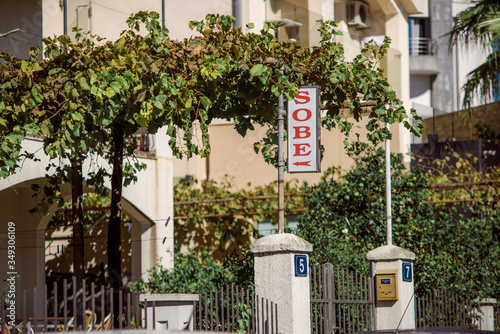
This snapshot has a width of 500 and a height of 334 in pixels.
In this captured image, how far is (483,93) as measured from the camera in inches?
773

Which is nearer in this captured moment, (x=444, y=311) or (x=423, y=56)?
(x=444, y=311)

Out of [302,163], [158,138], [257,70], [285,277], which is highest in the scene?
[257,70]

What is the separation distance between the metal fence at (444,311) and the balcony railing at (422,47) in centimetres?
2446

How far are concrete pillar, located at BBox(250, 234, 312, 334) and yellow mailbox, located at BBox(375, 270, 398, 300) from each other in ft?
10.2

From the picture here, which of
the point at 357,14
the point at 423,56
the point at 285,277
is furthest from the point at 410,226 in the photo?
the point at 423,56

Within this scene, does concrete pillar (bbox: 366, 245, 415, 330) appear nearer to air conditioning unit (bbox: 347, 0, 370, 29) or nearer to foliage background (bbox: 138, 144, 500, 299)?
foliage background (bbox: 138, 144, 500, 299)

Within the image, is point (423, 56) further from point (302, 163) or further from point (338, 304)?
point (302, 163)

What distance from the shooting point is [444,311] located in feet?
49.6

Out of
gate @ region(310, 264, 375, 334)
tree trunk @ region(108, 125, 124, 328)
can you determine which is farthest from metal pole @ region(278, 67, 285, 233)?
tree trunk @ region(108, 125, 124, 328)

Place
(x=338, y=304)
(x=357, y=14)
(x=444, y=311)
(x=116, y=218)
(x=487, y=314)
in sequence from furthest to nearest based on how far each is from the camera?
(x=357, y=14) → (x=487, y=314) → (x=444, y=311) → (x=338, y=304) → (x=116, y=218)

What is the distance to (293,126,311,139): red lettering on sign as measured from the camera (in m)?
11.3

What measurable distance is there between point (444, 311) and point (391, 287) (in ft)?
7.38

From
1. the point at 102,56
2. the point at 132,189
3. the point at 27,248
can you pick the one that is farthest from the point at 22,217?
the point at 102,56

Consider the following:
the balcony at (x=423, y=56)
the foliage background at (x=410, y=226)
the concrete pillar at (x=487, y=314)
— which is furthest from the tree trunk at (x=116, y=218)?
the balcony at (x=423, y=56)
